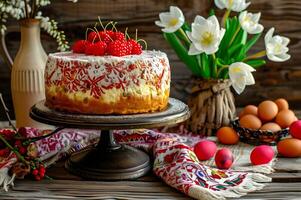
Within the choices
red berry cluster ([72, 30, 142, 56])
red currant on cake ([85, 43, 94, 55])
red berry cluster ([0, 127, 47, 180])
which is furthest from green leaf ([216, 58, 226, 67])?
red berry cluster ([0, 127, 47, 180])

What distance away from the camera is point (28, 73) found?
167cm

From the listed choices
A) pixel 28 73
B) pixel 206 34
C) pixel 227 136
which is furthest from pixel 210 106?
pixel 28 73

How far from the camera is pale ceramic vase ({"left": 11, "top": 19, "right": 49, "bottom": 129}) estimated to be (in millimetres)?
1667

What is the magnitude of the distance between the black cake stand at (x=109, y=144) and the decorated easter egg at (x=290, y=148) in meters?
0.29

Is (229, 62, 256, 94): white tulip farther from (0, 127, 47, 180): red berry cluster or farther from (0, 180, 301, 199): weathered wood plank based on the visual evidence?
(0, 127, 47, 180): red berry cluster

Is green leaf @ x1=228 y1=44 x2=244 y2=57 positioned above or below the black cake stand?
above

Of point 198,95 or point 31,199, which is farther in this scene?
point 198,95

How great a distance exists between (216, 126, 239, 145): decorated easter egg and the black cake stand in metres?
0.24

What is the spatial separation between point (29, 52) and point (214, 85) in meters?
0.53

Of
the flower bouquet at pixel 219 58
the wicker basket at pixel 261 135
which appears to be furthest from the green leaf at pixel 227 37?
the wicker basket at pixel 261 135

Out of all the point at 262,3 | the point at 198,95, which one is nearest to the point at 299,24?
the point at 262,3

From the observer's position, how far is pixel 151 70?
4.27 ft

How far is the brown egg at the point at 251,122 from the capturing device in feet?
5.31

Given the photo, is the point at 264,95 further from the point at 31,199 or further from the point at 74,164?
the point at 31,199
